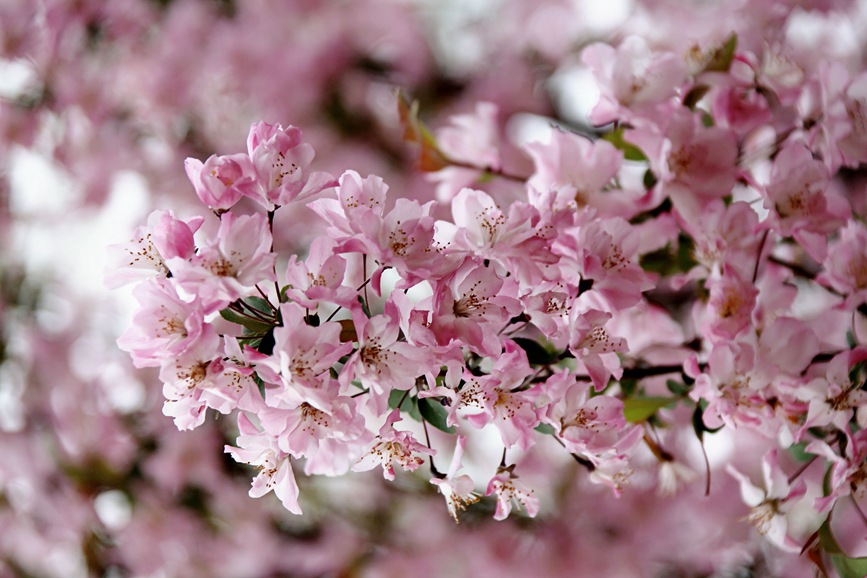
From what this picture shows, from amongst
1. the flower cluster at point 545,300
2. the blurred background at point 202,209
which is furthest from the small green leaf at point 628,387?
the blurred background at point 202,209

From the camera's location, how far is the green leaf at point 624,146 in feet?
1.67

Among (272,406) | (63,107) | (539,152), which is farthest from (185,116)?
(272,406)

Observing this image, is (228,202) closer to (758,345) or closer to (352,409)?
(352,409)

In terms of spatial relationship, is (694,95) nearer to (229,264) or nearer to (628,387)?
(628,387)

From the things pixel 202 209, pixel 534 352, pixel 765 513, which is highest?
pixel 534 352

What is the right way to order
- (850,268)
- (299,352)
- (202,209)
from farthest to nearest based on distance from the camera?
(202,209) → (850,268) → (299,352)

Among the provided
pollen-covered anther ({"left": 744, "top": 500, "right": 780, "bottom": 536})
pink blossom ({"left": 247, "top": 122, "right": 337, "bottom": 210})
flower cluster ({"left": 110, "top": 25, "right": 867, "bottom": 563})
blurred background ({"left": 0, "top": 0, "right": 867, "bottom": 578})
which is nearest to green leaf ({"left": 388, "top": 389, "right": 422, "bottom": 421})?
flower cluster ({"left": 110, "top": 25, "right": 867, "bottom": 563})

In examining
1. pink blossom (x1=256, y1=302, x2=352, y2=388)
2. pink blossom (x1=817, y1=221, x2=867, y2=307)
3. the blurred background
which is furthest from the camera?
the blurred background

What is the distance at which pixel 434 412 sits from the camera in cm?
40

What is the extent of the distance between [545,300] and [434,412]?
77 millimetres

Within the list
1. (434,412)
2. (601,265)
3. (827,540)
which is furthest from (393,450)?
(827,540)

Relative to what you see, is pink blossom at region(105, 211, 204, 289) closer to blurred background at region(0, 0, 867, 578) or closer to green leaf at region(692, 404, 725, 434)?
green leaf at region(692, 404, 725, 434)

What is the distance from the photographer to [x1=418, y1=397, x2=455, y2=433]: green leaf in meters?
0.39

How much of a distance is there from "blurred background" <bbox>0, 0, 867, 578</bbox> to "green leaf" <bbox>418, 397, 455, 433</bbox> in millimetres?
671
